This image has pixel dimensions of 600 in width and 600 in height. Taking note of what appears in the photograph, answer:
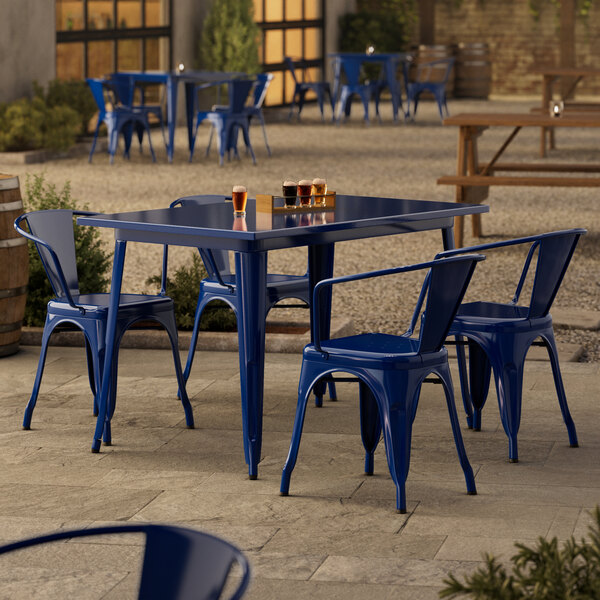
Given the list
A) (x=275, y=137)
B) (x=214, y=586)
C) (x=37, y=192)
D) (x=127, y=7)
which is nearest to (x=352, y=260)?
(x=37, y=192)

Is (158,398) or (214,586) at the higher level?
(214,586)

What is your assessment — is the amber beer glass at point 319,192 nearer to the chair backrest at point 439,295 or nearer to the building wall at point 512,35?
the chair backrest at point 439,295

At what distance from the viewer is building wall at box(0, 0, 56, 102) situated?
501 inches

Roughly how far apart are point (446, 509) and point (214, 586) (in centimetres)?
184

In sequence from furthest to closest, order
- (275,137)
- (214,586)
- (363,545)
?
(275,137)
(363,545)
(214,586)

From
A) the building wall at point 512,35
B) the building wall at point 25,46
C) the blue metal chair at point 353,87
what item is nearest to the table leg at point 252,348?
the building wall at point 25,46

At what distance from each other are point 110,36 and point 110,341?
466 inches

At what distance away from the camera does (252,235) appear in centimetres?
338

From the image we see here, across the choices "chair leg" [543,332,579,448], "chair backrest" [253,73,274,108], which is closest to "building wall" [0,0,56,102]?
"chair backrest" [253,73,274,108]

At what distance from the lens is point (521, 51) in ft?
74.4

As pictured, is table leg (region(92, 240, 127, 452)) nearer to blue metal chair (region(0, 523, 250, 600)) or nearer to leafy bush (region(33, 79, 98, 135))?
blue metal chair (region(0, 523, 250, 600))

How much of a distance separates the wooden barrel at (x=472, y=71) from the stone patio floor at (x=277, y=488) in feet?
55.2

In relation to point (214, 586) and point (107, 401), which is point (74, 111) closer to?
point (107, 401)

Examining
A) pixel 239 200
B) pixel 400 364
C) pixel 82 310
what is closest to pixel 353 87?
pixel 239 200
